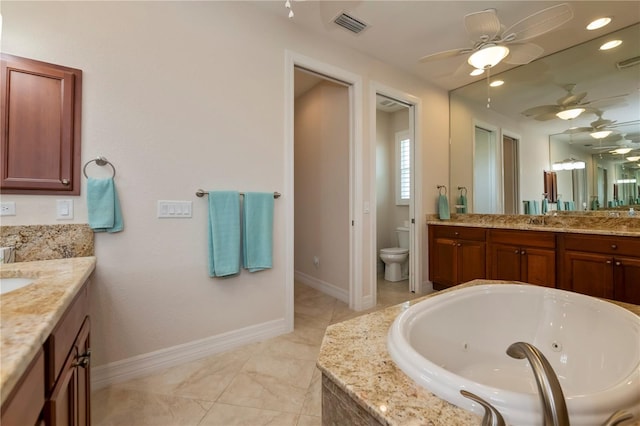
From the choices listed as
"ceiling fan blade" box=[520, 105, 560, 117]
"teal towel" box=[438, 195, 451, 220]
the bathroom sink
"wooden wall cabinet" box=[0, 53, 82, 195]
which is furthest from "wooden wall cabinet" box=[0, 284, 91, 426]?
"ceiling fan blade" box=[520, 105, 560, 117]

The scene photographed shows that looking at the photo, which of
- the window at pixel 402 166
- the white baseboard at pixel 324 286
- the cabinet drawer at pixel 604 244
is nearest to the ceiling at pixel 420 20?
the window at pixel 402 166

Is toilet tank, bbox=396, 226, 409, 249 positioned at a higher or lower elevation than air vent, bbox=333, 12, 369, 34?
lower

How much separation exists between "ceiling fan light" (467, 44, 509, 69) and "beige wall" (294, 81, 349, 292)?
1187mm

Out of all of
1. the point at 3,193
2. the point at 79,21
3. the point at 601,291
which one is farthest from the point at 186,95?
the point at 601,291

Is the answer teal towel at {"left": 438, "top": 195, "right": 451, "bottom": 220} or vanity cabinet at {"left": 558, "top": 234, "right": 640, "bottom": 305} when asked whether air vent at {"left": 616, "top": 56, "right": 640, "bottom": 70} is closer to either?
vanity cabinet at {"left": 558, "top": 234, "right": 640, "bottom": 305}

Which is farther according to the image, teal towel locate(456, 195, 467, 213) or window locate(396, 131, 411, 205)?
window locate(396, 131, 411, 205)

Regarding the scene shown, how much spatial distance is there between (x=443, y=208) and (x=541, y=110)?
4.51 ft

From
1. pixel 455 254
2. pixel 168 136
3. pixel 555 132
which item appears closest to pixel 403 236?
pixel 455 254

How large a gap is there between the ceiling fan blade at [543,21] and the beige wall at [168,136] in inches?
63.1

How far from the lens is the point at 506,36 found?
2000 millimetres

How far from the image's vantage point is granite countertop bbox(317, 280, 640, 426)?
2.06ft

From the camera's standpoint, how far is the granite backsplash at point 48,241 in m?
1.36

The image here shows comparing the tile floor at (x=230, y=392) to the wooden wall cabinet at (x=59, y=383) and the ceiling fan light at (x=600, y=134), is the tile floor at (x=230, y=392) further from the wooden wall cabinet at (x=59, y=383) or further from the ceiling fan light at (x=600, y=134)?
the ceiling fan light at (x=600, y=134)

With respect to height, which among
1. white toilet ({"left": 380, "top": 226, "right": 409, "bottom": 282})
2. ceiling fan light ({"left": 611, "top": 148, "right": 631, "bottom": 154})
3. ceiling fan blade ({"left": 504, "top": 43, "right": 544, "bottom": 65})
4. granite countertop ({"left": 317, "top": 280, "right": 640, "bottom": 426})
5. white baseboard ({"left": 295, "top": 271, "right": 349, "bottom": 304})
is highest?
ceiling fan blade ({"left": 504, "top": 43, "right": 544, "bottom": 65})
